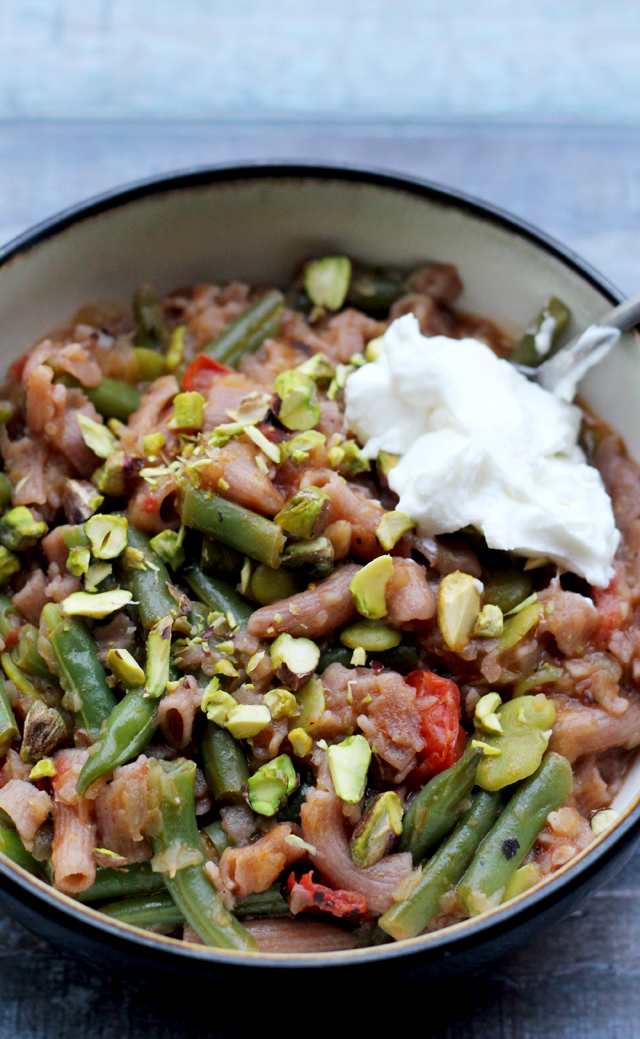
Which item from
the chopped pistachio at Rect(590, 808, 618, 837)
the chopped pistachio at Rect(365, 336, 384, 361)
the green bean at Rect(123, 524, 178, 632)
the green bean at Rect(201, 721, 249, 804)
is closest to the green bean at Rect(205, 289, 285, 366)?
the chopped pistachio at Rect(365, 336, 384, 361)

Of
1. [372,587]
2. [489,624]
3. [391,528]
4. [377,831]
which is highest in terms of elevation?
[391,528]

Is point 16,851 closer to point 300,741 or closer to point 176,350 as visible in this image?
point 300,741

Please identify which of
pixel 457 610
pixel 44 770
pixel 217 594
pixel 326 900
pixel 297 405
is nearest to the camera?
pixel 326 900

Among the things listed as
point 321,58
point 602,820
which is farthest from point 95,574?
point 321,58

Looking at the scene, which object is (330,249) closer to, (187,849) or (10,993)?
(187,849)

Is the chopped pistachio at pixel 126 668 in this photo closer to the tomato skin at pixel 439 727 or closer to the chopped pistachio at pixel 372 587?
the chopped pistachio at pixel 372 587

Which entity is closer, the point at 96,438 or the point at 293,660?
the point at 293,660

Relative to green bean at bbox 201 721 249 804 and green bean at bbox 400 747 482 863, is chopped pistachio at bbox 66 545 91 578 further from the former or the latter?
green bean at bbox 400 747 482 863
